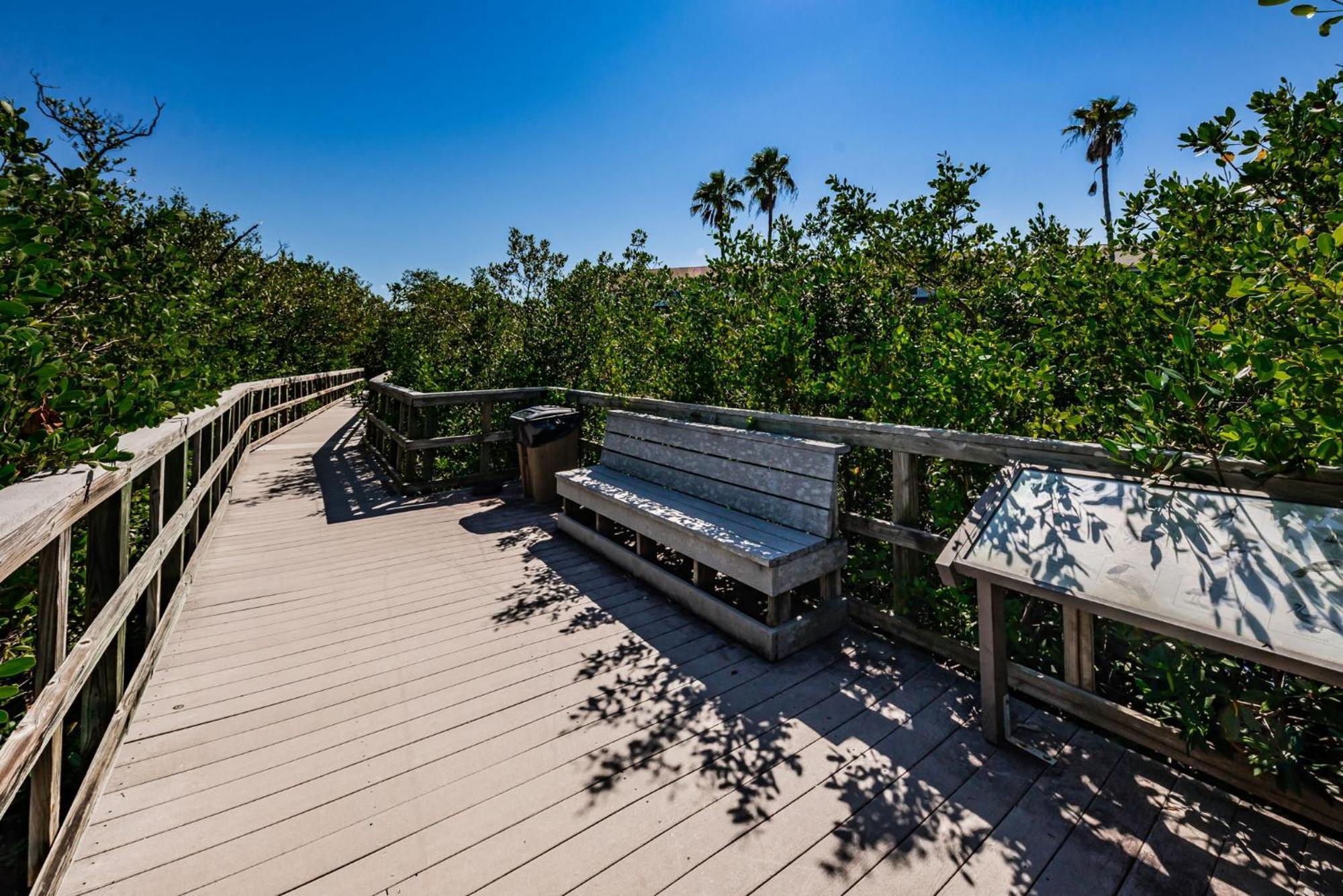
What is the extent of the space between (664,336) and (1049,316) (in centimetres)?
321

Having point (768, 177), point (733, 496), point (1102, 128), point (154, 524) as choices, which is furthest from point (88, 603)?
point (1102, 128)

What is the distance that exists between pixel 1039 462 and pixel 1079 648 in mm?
823

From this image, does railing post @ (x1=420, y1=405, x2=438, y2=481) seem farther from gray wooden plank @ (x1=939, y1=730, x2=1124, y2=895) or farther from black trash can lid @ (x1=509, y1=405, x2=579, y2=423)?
gray wooden plank @ (x1=939, y1=730, x2=1124, y2=895)

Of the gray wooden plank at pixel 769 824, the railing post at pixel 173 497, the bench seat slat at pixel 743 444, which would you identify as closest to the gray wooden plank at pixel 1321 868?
the gray wooden plank at pixel 769 824

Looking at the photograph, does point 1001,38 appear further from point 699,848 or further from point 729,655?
point 699,848

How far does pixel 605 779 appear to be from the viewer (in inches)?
84.0

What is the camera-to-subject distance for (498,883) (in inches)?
66.4

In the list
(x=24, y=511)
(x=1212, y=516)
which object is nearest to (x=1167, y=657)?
(x=1212, y=516)

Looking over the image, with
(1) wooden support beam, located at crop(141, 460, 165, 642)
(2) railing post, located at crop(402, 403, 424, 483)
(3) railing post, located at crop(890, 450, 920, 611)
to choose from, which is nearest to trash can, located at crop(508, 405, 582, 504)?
(2) railing post, located at crop(402, 403, 424, 483)

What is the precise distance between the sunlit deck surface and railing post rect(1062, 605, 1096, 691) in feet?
1.00

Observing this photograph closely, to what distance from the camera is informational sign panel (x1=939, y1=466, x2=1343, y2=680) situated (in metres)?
1.49

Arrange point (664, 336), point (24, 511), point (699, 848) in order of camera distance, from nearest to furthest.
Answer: point (24, 511), point (699, 848), point (664, 336)

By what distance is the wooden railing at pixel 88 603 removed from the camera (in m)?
1.34

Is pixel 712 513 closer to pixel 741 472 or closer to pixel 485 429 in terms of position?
pixel 741 472
